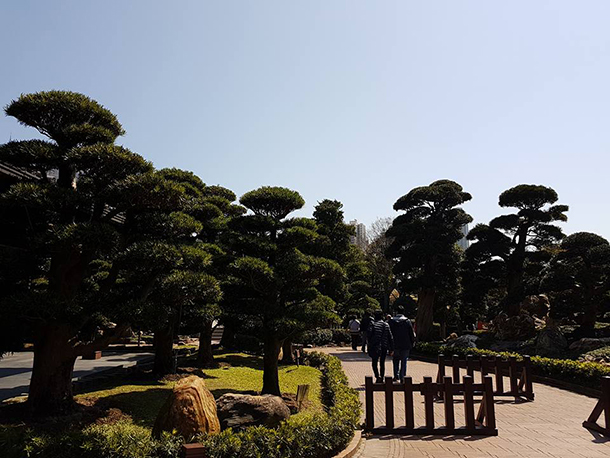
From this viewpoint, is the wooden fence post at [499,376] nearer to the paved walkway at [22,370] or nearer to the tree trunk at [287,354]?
the tree trunk at [287,354]

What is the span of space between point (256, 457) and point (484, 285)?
2159 cm

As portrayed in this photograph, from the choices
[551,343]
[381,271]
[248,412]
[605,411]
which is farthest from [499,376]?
[381,271]

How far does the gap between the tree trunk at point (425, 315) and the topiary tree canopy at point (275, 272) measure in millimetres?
16994

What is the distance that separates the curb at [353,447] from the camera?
6857mm

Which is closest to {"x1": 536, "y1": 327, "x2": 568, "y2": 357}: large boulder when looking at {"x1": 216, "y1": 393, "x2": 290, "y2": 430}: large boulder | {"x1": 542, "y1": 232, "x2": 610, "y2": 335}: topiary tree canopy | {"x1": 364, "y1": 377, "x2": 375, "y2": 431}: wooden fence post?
{"x1": 542, "y1": 232, "x2": 610, "y2": 335}: topiary tree canopy

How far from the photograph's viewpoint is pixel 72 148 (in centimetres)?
905

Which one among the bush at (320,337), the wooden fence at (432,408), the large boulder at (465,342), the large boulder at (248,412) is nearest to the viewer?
the large boulder at (248,412)

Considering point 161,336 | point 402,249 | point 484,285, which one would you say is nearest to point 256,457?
point 161,336

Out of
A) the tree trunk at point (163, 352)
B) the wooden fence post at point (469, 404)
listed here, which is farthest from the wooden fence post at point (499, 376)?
the tree trunk at point (163, 352)

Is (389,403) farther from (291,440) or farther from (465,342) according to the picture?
(465,342)

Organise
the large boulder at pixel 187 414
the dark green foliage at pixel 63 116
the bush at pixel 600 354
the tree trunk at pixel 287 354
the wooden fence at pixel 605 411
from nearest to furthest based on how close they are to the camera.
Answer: the large boulder at pixel 187 414, the wooden fence at pixel 605 411, the dark green foliage at pixel 63 116, the bush at pixel 600 354, the tree trunk at pixel 287 354

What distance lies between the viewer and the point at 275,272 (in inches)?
441

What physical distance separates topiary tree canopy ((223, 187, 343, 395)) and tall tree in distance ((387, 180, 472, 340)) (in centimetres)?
1575

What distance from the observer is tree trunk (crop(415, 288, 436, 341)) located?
2734cm
